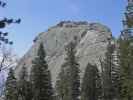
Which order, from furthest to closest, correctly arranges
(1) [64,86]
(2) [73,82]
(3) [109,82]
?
1. (1) [64,86]
2. (2) [73,82]
3. (3) [109,82]

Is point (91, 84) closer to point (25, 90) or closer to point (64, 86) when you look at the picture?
point (64, 86)

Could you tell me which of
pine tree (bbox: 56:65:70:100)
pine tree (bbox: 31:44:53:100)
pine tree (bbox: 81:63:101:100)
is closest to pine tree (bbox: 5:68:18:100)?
pine tree (bbox: 31:44:53:100)

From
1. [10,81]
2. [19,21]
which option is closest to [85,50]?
[10,81]

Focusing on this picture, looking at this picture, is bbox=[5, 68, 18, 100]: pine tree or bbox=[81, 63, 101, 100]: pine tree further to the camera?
bbox=[81, 63, 101, 100]: pine tree

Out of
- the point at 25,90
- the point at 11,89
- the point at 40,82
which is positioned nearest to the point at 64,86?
the point at 25,90

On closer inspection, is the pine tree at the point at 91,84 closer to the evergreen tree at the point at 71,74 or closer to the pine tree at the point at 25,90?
the evergreen tree at the point at 71,74

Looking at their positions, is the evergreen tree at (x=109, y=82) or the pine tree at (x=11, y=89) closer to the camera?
the pine tree at (x=11, y=89)

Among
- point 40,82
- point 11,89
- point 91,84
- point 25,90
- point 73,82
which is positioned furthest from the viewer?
point 91,84

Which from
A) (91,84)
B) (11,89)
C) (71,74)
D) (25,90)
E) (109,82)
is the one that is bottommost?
(25,90)

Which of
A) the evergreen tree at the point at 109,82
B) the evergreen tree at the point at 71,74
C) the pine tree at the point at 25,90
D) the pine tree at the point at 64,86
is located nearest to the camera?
the pine tree at the point at 25,90

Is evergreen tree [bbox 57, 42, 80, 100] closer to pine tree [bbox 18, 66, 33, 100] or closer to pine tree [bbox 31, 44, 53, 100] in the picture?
pine tree [bbox 18, 66, 33, 100]

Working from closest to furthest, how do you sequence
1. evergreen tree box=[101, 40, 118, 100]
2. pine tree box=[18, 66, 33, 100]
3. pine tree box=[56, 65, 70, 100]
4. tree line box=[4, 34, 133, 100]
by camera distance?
pine tree box=[18, 66, 33, 100] → tree line box=[4, 34, 133, 100] → evergreen tree box=[101, 40, 118, 100] → pine tree box=[56, 65, 70, 100]

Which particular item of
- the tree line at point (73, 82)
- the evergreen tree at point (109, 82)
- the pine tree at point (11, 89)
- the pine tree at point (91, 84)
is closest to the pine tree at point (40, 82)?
the tree line at point (73, 82)

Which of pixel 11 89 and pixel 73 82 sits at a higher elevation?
pixel 73 82
